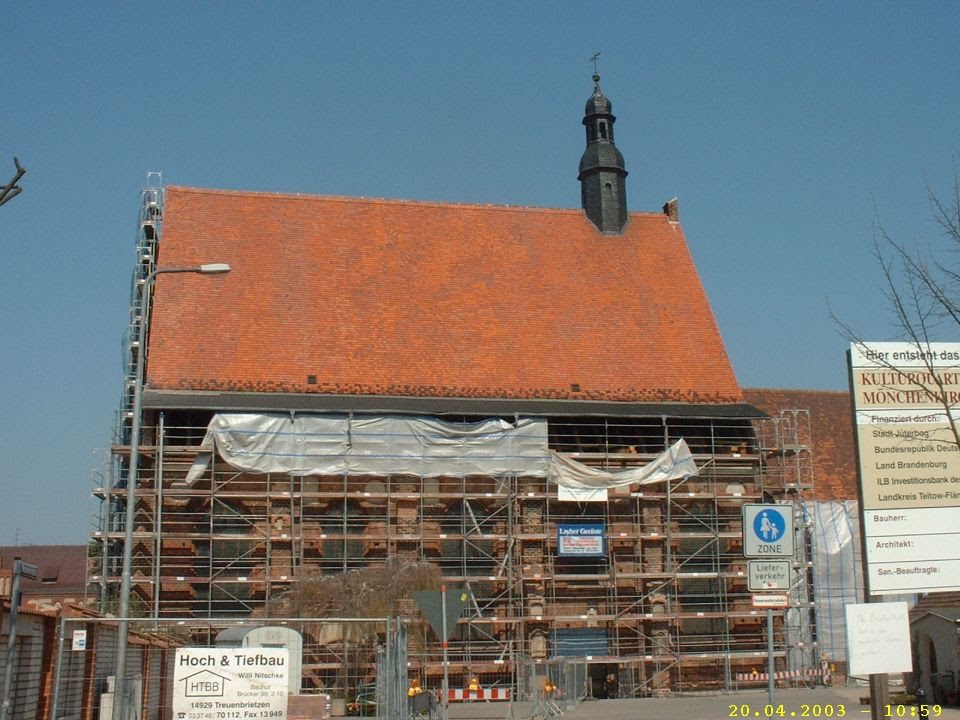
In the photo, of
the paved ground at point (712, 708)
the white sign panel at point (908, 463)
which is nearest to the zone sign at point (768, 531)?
the white sign panel at point (908, 463)

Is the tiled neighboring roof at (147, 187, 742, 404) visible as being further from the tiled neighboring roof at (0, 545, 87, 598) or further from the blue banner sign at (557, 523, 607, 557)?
the tiled neighboring roof at (0, 545, 87, 598)

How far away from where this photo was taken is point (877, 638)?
39.7 feet

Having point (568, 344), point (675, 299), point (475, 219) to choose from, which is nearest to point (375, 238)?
point (475, 219)

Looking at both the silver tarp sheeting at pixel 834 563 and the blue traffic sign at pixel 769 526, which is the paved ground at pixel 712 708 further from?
the blue traffic sign at pixel 769 526

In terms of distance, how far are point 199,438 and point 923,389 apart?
23.7 metres

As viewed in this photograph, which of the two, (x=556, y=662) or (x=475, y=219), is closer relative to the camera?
(x=556, y=662)

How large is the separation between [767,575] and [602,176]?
98.4 feet

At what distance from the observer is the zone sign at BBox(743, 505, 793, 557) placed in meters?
12.5

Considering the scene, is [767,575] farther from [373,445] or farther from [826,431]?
[826,431]

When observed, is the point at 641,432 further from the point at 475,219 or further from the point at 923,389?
the point at 923,389

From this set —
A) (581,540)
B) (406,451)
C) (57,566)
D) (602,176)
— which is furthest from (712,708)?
(57,566)

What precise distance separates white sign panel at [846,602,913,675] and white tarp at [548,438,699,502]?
21283mm

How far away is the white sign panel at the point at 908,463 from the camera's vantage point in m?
12.4

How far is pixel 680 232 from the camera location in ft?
136
